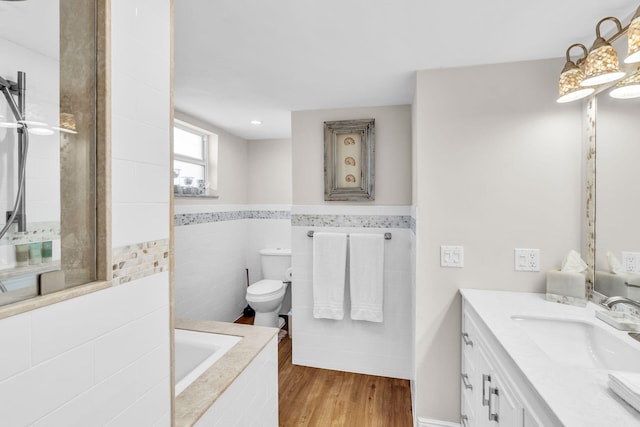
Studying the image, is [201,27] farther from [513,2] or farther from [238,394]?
[238,394]

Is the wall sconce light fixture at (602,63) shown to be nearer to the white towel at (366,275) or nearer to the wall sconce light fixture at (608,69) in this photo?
the wall sconce light fixture at (608,69)

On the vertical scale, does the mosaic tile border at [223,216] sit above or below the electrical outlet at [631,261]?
above

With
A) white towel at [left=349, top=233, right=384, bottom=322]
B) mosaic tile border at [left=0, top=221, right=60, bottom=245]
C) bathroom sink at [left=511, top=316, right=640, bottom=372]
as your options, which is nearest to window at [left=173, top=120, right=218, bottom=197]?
white towel at [left=349, top=233, right=384, bottom=322]

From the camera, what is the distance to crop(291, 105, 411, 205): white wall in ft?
7.89

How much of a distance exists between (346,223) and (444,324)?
1.07 m

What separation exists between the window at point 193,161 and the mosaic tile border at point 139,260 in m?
1.83

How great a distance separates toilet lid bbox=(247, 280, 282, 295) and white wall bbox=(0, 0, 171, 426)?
2.09 metres

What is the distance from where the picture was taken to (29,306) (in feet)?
1.75

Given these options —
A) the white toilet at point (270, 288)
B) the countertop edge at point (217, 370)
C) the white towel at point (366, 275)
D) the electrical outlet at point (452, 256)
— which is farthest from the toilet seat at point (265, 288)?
the electrical outlet at point (452, 256)

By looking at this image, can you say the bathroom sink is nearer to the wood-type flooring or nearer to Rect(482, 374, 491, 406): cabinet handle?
Rect(482, 374, 491, 406): cabinet handle

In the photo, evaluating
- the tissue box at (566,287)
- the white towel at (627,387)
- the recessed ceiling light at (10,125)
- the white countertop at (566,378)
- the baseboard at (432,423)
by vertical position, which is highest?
the recessed ceiling light at (10,125)

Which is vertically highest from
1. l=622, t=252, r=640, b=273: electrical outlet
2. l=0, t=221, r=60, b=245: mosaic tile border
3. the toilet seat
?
l=0, t=221, r=60, b=245: mosaic tile border

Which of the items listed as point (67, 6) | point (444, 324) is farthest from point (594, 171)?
point (67, 6)

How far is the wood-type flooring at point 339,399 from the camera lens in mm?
1979
